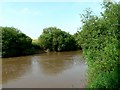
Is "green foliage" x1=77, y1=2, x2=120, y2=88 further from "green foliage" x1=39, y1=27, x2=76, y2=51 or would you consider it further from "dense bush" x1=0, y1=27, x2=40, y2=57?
"green foliage" x1=39, y1=27, x2=76, y2=51

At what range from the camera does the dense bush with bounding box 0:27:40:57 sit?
1905 inches

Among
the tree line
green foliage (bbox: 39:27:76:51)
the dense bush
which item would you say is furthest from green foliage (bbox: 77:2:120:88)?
green foliage (bbox: 39:27:76:51)

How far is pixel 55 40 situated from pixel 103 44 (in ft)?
152

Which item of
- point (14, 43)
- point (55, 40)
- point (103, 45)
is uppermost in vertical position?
point (55, 40)

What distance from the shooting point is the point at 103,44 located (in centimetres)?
1398

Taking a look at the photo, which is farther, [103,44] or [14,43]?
[14,43]

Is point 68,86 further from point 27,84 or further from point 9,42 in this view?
point 9,42

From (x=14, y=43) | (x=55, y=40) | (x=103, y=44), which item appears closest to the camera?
(x=103, y=44)

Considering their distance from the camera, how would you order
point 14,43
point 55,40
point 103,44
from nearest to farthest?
point 103,44 < point 14,43 < point 55,40

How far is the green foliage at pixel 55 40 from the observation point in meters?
59.8

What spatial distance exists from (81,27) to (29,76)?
12359mm


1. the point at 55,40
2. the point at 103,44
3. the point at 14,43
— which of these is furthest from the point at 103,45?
the point at 55,40

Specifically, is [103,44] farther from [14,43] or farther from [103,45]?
[14,43]

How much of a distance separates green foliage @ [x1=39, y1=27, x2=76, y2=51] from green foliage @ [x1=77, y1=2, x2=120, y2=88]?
43.5 meters
